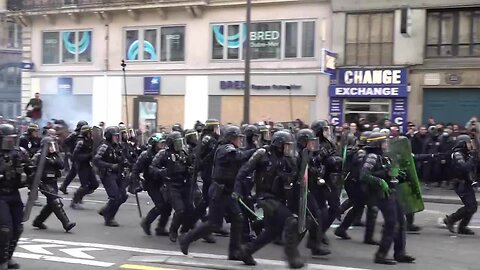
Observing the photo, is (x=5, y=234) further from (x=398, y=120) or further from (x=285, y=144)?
(x=398, y=120)

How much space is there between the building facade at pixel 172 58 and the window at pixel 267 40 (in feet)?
0.12

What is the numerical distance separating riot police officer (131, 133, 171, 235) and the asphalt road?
277mm

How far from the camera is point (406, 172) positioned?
8.66 metres

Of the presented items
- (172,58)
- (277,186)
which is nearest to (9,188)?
(277,186)

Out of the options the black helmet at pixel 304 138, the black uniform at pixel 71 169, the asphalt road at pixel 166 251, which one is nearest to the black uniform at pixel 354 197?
the asphalt road at pixel 166 251

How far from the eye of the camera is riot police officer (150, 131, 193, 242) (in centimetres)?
895

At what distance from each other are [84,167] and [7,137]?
18.1 ft

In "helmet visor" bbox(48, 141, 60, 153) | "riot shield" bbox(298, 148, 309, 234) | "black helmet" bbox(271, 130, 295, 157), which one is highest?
"black helmet" bbox(271, 130, 295, 157)

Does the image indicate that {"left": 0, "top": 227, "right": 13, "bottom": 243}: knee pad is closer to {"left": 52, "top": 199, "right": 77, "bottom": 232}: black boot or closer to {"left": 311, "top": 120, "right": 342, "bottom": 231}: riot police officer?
{"left": 52, "top": 199, "right": 77, "bottom": 232}: black boot

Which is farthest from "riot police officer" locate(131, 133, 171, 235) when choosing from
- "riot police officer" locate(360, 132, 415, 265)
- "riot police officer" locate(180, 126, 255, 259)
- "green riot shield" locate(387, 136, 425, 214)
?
"green riot shield" locate(387, 136, 425, 214)

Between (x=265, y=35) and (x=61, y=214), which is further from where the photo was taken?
(x=265, y=35)

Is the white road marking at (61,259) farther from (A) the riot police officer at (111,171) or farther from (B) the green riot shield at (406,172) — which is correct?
(B) the green riot shield at (406,172)

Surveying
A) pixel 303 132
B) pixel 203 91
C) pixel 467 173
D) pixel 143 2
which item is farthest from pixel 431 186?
pixel 143 2

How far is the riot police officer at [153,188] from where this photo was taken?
967cm
